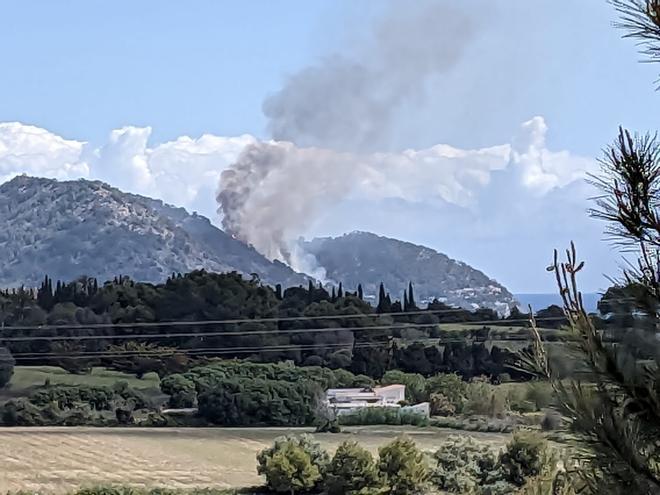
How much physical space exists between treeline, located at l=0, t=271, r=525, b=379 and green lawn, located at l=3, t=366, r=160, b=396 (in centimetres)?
58

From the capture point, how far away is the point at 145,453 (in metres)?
25.7

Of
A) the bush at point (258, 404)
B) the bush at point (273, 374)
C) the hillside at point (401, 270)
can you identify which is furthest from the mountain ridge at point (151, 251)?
the bush at point (258, 404)

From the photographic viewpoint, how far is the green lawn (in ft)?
111

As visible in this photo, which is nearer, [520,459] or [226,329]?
[520,459]

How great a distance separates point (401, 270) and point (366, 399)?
71.7 meters

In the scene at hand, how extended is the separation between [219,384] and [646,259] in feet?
95.1

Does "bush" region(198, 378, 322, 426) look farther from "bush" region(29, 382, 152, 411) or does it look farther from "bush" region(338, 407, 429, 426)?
"bush" region(29, 382, 152, 411)

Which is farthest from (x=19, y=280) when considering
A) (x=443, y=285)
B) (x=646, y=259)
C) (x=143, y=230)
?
(x=646, y=259)

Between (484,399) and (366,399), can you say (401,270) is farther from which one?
(484,399)

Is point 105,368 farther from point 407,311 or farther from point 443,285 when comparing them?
point 443,285

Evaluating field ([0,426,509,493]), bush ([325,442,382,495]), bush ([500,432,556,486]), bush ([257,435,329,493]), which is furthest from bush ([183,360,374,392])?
bush ([500,432,556,486])

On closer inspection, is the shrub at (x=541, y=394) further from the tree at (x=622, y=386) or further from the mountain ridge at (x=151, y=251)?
the mountain ridge at (x=151, y=251)

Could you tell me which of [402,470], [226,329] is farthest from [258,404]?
[402,470]

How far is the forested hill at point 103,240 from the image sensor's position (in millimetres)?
111250
